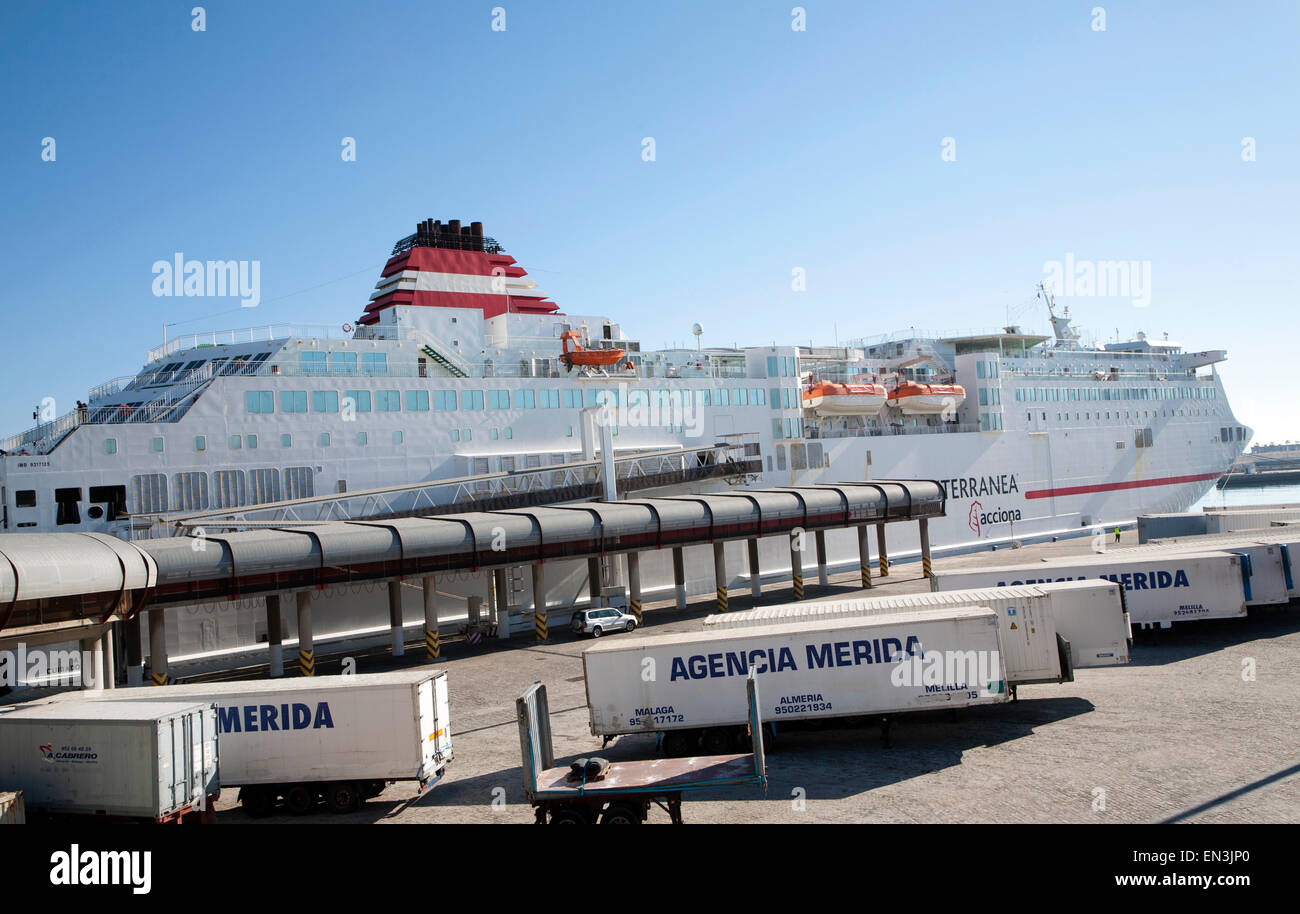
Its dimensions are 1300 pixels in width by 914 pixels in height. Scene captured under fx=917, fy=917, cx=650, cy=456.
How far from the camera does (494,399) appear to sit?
1663 inches

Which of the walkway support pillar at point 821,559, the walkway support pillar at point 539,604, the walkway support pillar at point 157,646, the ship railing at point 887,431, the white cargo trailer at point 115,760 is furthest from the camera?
the ship railing at point 887,431

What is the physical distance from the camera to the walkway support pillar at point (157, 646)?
27.8m

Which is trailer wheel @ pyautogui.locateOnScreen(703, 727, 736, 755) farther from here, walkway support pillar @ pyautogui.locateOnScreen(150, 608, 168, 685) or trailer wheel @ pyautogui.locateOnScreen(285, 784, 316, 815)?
walkway support pillar @ pyautogui.locateOnScreen(150, 608, 168, 685)

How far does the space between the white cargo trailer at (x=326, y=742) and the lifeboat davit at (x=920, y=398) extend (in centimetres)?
4667

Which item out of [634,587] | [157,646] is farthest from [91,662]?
[634,587]

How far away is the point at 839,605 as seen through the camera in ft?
81.8

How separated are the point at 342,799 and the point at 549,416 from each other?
91.7ft

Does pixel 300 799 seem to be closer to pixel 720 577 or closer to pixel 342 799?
pixel 342 799

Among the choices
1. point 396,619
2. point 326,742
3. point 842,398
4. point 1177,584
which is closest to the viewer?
point 326,742

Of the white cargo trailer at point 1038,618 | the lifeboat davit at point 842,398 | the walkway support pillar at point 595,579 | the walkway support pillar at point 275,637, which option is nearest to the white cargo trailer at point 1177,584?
the white cargo trailer at point 1038,618

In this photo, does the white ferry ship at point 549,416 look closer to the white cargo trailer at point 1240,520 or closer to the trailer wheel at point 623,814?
the white cargo trailer at point 1240,520

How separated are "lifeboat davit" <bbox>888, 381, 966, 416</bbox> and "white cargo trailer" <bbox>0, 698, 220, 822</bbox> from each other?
162 feet
